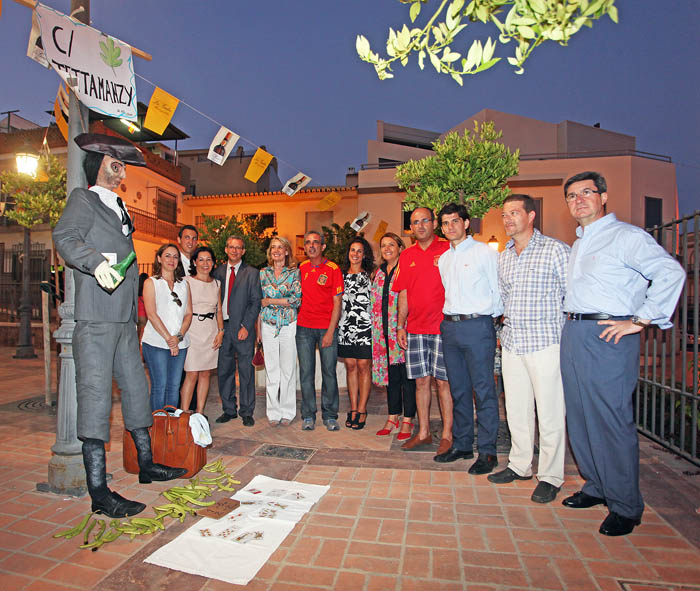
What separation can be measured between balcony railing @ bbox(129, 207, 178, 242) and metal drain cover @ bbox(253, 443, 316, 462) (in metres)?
17.3

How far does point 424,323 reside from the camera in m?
4.35

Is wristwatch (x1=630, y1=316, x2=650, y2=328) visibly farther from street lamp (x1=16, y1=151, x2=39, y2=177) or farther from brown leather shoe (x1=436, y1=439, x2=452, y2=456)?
street lamp (x1=16, y1=151, x2=39, y2=177)

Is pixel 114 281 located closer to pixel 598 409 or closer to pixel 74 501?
pixel 74 501

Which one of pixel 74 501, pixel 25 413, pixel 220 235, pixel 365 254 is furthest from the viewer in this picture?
pixel 220 235

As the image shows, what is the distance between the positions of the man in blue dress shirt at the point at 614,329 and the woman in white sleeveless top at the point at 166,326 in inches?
139

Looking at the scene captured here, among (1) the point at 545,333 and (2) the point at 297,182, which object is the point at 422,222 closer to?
(1) the point at 545,333

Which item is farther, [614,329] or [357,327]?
[357,327]

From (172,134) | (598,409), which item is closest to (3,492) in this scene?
(598,409)

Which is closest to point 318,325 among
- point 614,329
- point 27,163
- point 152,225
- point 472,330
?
point 472,330

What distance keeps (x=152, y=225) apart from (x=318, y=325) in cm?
1782

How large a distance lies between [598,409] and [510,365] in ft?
2.56

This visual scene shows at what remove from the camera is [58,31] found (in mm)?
3334

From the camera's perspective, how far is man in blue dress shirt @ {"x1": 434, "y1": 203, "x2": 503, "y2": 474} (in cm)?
387

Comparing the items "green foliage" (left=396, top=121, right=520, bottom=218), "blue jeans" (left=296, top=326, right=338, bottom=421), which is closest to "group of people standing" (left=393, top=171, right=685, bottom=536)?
"blue jeans" (left=296, top=326, right=338, bottom=421)
